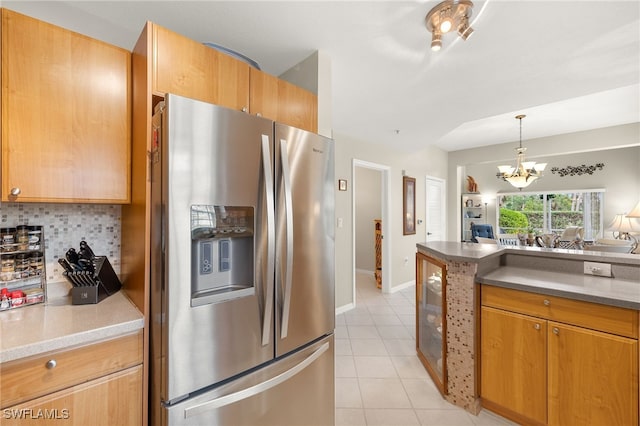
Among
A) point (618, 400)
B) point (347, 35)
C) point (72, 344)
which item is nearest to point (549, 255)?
point (618, 400)

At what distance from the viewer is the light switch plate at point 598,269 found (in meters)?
1.84

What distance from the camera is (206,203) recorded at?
111cm

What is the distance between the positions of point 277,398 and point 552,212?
8.46 metres

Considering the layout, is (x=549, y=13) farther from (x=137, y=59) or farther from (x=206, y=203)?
(x=137, y=59)

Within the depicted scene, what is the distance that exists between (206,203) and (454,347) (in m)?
1.86

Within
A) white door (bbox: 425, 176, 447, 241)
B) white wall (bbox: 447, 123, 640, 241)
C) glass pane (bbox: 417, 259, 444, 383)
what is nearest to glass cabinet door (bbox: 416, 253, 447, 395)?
glass pane (bbox: 417, 259, 444, 383)

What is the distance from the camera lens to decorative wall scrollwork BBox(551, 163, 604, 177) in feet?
20.6

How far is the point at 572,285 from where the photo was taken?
1.63 meters

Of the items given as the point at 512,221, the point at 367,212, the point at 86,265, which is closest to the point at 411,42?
the point at 86,265

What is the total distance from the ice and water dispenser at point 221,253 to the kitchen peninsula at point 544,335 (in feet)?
4.63

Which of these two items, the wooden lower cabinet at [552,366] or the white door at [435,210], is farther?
the white door at [435,210]

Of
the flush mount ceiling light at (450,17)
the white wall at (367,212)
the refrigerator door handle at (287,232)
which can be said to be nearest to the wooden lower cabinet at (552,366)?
the refrigerator door handle at (287,232)

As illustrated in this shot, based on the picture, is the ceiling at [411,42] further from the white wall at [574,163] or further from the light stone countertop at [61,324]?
the white wall at [574,163]

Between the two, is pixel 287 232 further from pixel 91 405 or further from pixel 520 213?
pixel 520 213
